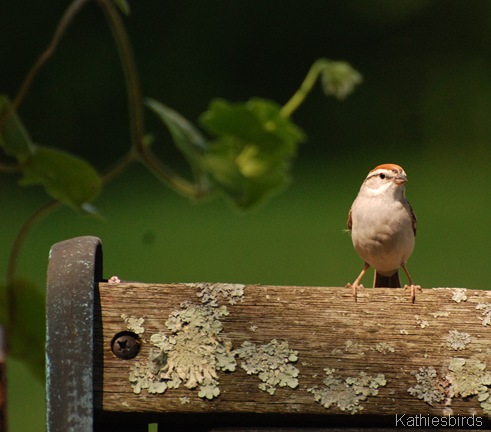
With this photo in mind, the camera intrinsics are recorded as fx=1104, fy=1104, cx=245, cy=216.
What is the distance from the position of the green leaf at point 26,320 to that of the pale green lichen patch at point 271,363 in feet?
1.02

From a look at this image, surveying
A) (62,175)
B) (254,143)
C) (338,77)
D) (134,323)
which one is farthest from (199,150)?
(134,323)

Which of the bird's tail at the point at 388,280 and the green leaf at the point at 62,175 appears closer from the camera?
the green leaf at the point at 62,175

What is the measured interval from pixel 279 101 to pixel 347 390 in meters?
4.24

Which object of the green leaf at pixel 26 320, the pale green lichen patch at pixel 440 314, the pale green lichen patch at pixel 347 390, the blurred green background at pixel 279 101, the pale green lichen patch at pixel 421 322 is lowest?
the pale green lichen patch at pixel 347 390

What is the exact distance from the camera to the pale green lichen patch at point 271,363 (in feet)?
5.26

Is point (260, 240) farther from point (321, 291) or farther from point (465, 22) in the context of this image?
point (321, 291)

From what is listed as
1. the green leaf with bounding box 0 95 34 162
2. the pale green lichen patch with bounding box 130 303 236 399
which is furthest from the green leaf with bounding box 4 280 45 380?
the green leaf with bounding box 0 95 34 162

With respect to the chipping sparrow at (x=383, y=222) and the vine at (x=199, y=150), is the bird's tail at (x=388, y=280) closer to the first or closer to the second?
the chipping sparrow at (x=383, y=222)

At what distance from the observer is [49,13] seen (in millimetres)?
6203

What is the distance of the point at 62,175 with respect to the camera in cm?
126

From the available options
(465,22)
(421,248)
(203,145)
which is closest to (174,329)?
(203,145)

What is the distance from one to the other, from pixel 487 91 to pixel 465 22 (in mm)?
688

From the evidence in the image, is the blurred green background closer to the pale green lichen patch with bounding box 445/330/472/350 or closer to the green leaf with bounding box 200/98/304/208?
the pale green lichen patch with bounding box 445/330/472/350

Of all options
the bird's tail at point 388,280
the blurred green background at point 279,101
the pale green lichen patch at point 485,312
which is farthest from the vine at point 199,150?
the blurred green background at point 279,101
